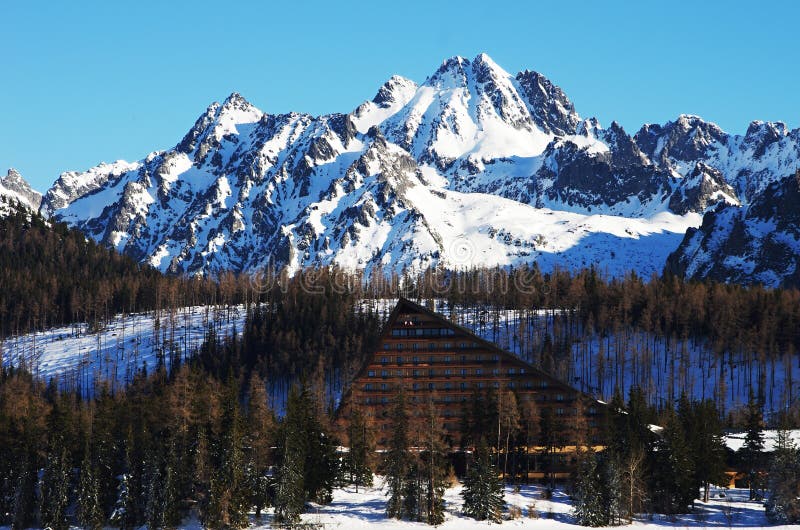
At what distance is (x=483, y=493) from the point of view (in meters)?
90.9

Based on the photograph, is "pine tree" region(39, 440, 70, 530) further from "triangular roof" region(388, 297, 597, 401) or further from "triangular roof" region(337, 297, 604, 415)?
"triangular roof" region(388, 297, 597, 401)

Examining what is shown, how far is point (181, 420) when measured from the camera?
93062 millimetres

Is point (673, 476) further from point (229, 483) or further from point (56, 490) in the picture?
point (56, 490)

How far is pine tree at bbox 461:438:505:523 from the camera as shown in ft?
297

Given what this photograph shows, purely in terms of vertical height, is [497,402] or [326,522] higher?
[497,402]

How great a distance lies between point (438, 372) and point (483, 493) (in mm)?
46623

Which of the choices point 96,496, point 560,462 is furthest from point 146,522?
point 560,462

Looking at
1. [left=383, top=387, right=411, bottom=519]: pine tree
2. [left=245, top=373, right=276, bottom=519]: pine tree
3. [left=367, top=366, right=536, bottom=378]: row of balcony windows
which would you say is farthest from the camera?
[left=367, top=366, right=536, bottom=378]: row of balcony windows

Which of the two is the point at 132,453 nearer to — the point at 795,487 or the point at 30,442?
the point at 30,442

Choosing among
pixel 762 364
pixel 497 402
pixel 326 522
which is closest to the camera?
pixel 326 522

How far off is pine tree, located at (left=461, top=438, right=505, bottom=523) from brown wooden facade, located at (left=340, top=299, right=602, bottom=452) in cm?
3463

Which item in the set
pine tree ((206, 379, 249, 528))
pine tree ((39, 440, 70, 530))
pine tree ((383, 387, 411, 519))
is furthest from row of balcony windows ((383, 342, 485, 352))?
pine tree ((39, 440, 70, 530))

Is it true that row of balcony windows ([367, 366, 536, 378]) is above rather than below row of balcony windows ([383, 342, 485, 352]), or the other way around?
below

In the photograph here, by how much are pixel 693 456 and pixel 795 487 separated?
11.5 m
